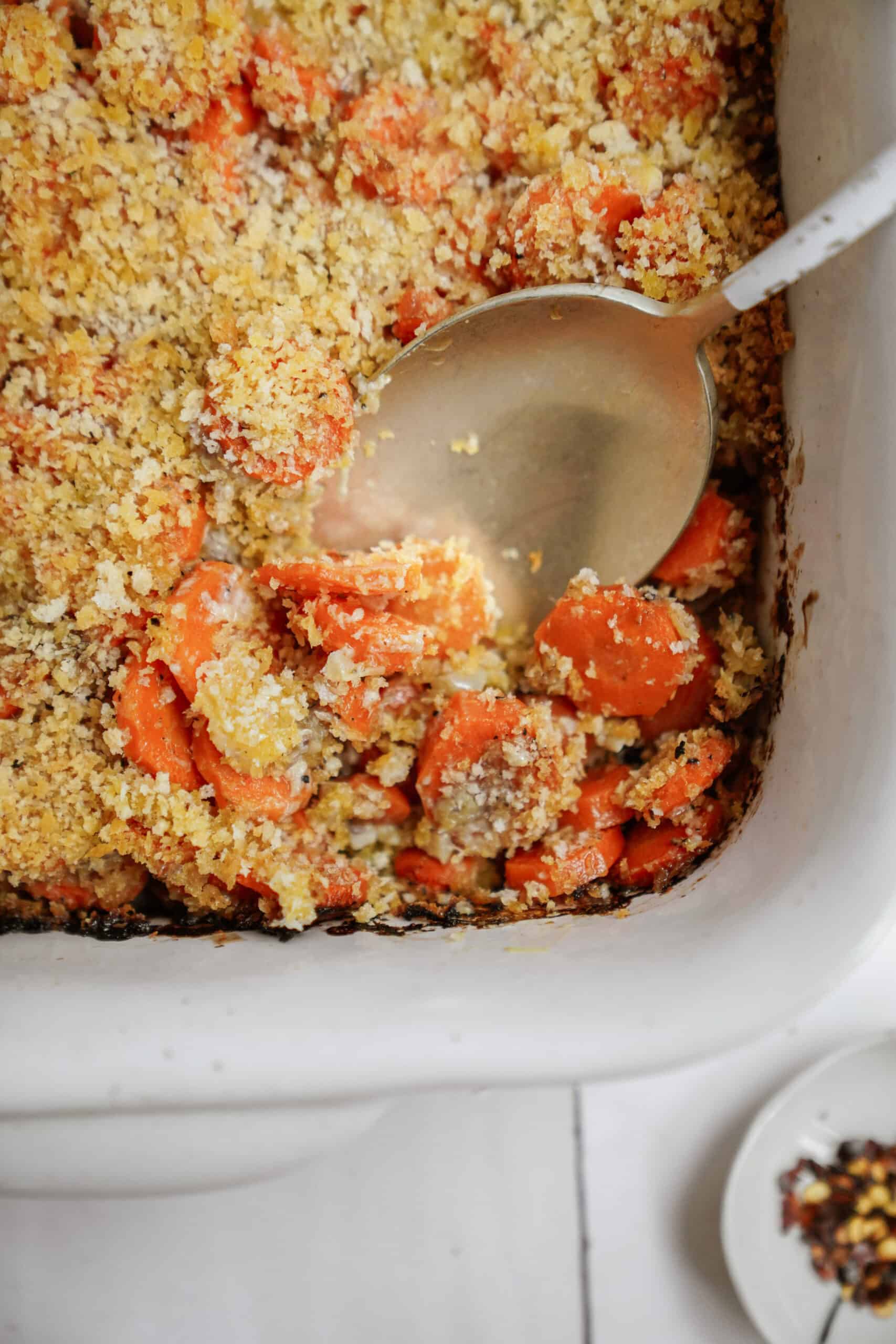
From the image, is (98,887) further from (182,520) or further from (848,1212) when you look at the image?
(848,1212)

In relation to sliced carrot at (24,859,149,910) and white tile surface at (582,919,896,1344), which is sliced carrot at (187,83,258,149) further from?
white tile surface at (582,919,896,1344)

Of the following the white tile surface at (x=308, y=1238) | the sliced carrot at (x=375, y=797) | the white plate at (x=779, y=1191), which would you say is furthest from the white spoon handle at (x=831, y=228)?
→ the white tile surface at (x=308, y=1238)

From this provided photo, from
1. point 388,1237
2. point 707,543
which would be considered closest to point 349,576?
point 707,543

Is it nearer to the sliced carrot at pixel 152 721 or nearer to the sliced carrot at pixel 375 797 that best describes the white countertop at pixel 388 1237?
the sliced carrot at pixel 375 797

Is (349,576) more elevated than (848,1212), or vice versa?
(349,576)


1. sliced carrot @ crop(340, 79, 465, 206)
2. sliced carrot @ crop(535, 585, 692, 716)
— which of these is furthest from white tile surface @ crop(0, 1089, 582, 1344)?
sliced carrot @ crop(340, 79, 465, 206)

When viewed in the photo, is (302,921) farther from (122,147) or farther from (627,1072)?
(122,147)
